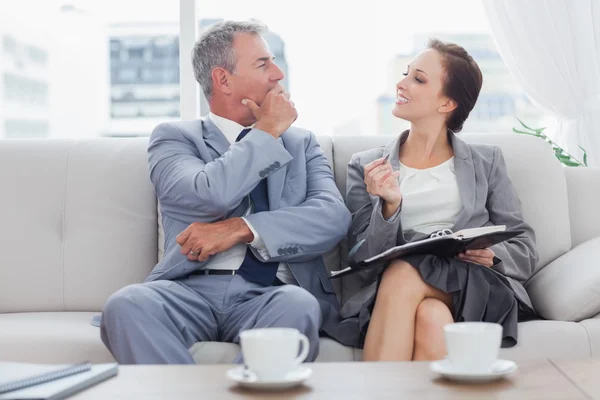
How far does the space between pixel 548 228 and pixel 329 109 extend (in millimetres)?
1413

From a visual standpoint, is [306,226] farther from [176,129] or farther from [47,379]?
[47,379]

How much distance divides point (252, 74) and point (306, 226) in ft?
1.77

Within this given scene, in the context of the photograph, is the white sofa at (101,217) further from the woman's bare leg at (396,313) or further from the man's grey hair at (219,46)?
the woman's bare leg at (396,313)

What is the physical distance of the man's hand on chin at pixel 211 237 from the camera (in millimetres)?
2094

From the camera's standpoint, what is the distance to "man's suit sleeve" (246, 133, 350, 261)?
83.4 inches

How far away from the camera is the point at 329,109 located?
3611mm

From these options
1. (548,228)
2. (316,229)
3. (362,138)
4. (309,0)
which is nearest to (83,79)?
(309,0)

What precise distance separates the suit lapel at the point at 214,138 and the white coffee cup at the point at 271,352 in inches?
49.7

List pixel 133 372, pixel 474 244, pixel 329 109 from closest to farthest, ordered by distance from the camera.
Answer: pixel 133 372
pixel 474 244
pixel 329 109

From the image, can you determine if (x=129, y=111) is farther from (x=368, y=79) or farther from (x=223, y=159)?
(x=223, y=159)

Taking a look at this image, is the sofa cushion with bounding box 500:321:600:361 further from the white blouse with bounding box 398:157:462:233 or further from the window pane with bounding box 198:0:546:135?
the window pane with bounding box 198:0:546:135

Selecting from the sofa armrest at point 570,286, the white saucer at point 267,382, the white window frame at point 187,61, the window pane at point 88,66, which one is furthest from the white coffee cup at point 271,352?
the window pane at point 88,66

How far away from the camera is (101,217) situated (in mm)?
2447

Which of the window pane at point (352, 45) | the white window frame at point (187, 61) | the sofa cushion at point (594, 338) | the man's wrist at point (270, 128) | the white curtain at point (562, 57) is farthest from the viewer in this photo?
the window pane at point (352, 45)
